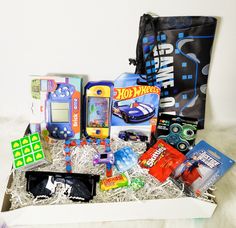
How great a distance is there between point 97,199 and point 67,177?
11 centimetres

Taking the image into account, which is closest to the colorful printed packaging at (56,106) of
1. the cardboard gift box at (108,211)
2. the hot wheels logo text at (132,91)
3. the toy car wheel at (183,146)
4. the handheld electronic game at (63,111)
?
the handheld electronic game at (63,111)

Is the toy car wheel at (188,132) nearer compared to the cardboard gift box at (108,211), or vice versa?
the cardboard gift box at (108,211)

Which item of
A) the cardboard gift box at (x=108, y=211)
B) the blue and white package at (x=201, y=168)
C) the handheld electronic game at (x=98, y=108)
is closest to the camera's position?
the cardboard gift box at (x=108, y=211)

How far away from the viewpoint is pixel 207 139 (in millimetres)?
1179

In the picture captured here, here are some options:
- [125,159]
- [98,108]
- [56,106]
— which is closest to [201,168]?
[125,159]

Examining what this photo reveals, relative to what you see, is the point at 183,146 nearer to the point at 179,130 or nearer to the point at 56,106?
the point at 179,130

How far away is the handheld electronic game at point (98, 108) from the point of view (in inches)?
40.8

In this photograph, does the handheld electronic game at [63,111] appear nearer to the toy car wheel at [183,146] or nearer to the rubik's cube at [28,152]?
the rubik's cube at [28,152]

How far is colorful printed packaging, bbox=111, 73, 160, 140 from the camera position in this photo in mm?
1028

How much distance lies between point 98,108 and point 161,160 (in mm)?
286

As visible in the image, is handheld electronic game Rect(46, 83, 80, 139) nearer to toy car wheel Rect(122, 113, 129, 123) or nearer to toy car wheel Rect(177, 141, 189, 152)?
toy car wheel Rect(122, 113, 129, 123)

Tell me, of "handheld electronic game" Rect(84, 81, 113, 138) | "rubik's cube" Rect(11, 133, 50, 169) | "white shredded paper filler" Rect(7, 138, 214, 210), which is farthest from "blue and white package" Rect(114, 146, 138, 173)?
"rubik's cube" Rect(11, 133, 50, 169)

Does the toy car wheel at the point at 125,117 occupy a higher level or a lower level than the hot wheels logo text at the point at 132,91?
lower

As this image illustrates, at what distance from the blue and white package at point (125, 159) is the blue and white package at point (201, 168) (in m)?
0.15
